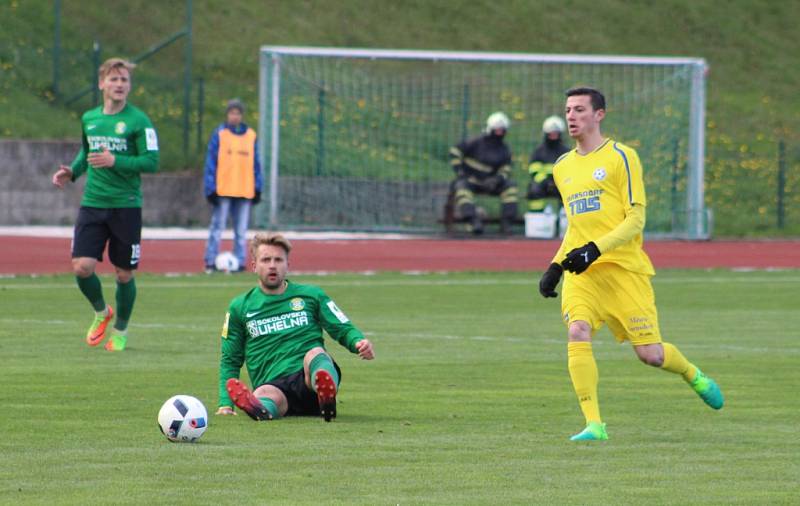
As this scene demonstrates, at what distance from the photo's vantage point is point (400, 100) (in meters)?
34.4

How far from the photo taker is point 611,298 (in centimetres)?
949

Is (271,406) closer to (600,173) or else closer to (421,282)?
(600,173)

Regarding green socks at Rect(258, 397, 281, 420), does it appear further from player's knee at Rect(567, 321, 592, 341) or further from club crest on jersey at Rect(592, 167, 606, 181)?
club crest on jersey at Rect(592, 167, 606, 181)

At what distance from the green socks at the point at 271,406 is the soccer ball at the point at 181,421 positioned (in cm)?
104

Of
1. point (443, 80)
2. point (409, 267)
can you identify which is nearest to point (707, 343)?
point (409, 267)

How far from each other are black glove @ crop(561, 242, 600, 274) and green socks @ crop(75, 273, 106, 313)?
5.79 metres

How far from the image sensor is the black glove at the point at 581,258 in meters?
9.11

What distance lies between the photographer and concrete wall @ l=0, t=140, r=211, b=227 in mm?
30719

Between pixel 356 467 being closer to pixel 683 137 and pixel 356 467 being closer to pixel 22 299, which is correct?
pixel 22 299

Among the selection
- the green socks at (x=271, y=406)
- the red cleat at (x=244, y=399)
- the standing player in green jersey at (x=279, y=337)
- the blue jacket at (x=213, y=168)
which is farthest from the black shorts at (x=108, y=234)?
the blue jacket at (x=213, y=168)

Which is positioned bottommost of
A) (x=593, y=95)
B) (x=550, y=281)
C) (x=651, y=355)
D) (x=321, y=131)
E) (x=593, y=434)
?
(x=593, y=434)

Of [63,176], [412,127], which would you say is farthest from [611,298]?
[412,127]

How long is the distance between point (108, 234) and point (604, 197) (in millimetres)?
5552

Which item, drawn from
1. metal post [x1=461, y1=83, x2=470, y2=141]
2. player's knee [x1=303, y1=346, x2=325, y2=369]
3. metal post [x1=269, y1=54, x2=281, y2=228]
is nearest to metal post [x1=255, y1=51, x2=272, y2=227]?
metal post [x1=269, y1=54, x2=281, y2=228]
